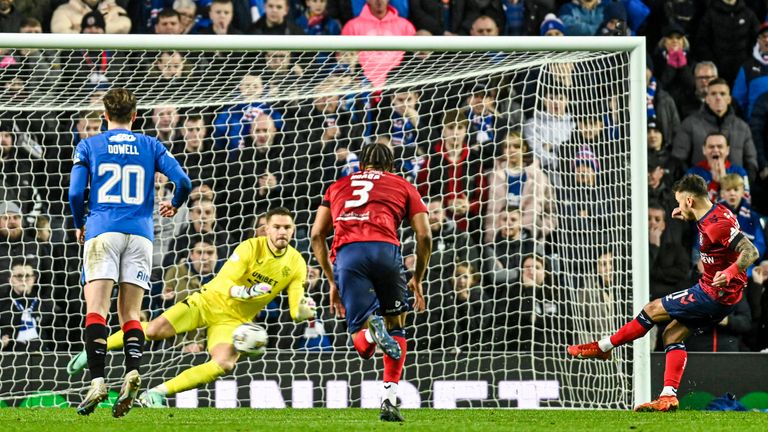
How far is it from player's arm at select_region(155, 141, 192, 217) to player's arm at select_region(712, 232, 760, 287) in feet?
11.3

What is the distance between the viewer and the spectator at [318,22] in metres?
11.0

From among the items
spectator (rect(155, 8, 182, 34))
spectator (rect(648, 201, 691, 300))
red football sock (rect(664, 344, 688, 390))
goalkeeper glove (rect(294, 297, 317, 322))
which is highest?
spectator (rect(155, 8, 182, 34))

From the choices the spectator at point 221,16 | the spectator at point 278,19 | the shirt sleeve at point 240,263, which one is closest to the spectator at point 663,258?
the shirt sleeve at point 240,263

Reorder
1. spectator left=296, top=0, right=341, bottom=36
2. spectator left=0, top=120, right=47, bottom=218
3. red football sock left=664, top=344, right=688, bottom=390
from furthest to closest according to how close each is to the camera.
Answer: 1. spectator left=296, top=0, right=341, bottom=36
2. spectator left=0, top=120, right=47, bottom=218
3. red football sock left=664, top=344, right=688, bottom=390

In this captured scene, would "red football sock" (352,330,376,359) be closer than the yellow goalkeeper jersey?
Yes

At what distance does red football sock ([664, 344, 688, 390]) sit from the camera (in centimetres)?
812

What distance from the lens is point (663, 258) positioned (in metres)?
10.0

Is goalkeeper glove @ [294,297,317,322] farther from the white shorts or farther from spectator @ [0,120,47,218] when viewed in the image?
spectator @ [0,120,47,218]

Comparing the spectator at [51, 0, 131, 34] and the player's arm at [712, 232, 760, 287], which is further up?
the spectator at [51, 0, 131, 34]

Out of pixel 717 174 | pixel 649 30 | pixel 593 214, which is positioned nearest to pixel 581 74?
pixel 593 214

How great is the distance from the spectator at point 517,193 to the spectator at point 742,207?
165 cm

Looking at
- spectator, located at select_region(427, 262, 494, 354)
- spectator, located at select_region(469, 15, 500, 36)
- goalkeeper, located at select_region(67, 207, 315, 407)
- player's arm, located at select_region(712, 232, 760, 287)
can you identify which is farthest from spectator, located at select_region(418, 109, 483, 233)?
player's arm, located at select_region(712, 232, 760, 287)

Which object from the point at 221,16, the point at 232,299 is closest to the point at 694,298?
the point at 232,299

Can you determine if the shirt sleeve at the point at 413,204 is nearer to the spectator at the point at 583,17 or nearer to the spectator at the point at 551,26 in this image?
the spectator at the point at 551,26
